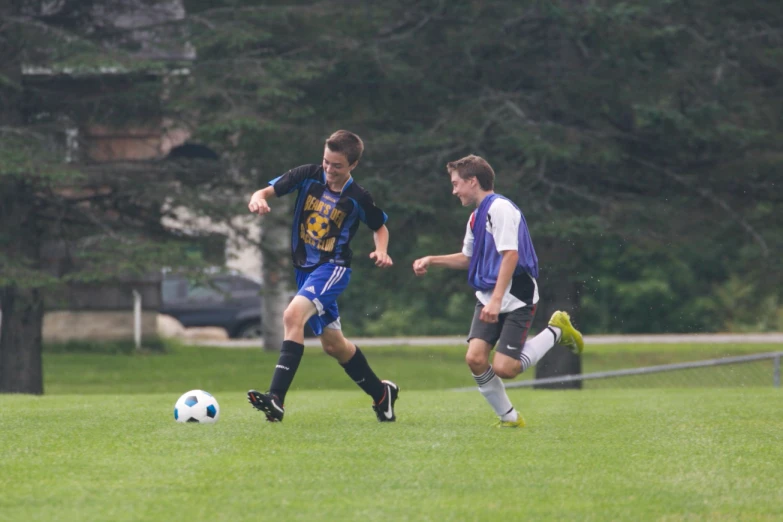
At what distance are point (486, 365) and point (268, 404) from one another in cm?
141

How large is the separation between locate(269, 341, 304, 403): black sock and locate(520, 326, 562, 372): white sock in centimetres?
144

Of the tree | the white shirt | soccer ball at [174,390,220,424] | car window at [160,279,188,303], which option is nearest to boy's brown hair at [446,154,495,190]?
the white shirt

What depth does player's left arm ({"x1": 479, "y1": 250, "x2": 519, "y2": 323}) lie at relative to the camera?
289 inches

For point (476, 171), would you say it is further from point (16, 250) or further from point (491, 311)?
point (16, 250)

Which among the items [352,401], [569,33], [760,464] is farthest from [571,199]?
[760,464]

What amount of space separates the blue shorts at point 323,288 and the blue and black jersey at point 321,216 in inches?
2.4

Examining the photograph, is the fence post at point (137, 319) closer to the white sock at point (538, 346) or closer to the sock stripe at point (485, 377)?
the white sock at point (538, 346)

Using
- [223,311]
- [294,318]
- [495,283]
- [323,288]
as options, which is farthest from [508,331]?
[223,311]

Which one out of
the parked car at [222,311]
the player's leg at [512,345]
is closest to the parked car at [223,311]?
the parked car at [222,311]

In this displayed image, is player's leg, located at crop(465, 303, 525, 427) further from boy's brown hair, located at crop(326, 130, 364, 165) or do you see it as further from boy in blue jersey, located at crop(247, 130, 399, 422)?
boy's brown hair, located at crop(326, 130, 364, 165)

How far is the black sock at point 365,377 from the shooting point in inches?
322

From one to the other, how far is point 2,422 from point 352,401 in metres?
3.81

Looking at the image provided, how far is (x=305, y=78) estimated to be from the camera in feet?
56.0

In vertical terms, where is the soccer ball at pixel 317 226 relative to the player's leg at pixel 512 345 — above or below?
above
